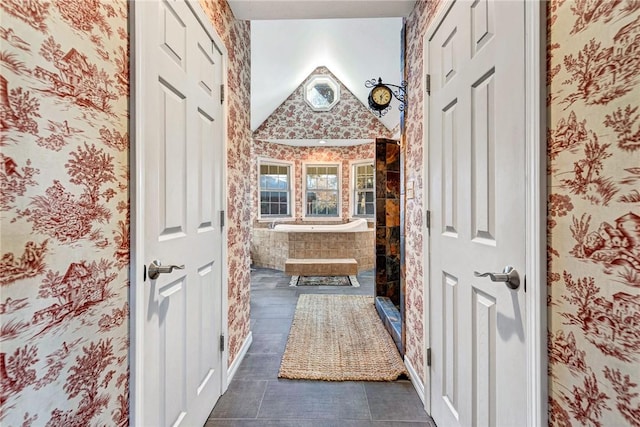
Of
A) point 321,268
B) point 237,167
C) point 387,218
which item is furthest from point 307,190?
point 237,167

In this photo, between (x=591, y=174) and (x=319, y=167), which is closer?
(x=591, y=174)

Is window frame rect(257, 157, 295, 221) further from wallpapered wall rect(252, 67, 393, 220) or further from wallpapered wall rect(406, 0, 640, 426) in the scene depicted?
wallpapered wall rect(406, 0, 640, 426)

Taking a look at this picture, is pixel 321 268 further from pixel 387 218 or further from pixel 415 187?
pixel 415 187

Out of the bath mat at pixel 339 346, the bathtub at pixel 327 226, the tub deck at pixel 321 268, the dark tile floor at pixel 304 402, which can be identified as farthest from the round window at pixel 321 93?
the dark tile floor at pixel 304 402

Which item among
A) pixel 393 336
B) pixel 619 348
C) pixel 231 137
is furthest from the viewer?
pixel 393 336

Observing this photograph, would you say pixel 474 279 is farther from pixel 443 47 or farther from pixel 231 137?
pixel 231 137

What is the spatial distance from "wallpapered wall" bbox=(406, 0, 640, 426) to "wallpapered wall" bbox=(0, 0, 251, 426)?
1198 millimetres

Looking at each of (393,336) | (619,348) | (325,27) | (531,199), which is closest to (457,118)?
(531,199)

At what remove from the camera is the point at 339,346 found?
228 cm

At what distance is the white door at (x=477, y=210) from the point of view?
866 millimetres

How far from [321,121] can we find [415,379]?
5.32 m

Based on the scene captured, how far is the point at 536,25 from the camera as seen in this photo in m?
0.76

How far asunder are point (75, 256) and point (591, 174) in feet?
4.03

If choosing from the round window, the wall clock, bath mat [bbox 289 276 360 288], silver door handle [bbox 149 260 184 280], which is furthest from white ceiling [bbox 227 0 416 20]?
the round window
